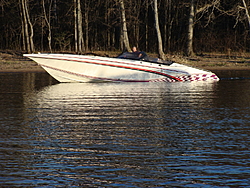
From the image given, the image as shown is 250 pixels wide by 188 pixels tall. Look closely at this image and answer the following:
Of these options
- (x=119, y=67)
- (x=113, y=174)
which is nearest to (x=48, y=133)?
(x=113, y=174)

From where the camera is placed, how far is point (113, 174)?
257 inches

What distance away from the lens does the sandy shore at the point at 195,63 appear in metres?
32.7

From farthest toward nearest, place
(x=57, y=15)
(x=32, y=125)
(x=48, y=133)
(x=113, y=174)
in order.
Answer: (x=57, y=15) < (x=32, y=125) < (x=48, y=133) < (x=113, y=174)

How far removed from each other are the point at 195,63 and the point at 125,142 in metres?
27.2

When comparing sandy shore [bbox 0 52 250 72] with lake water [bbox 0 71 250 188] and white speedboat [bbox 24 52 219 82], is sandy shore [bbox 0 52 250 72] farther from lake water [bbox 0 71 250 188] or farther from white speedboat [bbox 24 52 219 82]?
lake water [bbox 0 71 250 188]

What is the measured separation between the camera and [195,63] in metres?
34.9

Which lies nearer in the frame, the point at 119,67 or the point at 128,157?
the point at 128,157

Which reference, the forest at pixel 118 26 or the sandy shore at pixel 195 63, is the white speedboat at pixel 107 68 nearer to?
the sandy shore at pixel 195 63

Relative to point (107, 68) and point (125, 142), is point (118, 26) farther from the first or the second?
point (125, 142)

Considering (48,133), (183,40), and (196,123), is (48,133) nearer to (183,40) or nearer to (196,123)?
(196,123)

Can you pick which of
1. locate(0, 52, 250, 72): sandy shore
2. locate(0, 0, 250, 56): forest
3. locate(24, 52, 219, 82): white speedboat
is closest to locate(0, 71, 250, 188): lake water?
locate(24, 52, 219, 82): white speedboat

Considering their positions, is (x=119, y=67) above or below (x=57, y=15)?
below

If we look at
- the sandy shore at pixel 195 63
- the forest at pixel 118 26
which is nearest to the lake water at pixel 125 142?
the sandy shore at pixel 195 63

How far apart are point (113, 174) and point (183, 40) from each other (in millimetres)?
40327
